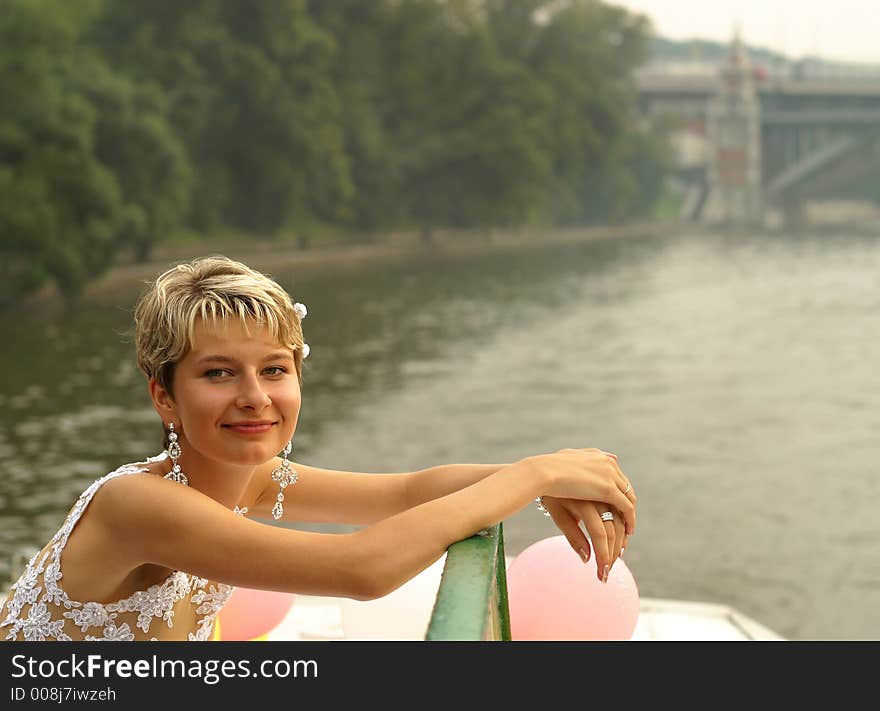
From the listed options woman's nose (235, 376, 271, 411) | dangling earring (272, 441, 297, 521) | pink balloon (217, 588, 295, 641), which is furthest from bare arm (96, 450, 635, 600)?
pink balloon (217, 588, 295, 641)

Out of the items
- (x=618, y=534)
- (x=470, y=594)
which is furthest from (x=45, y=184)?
(x=470, y=594)

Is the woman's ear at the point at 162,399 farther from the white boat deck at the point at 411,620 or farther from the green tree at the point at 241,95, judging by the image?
the green tree at the point at 241,95

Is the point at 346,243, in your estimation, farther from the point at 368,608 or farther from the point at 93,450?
the point at 368,608

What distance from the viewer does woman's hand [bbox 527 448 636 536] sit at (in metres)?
1.40

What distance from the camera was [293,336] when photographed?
1352 millimetres

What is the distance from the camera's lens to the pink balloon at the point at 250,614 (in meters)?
2.69

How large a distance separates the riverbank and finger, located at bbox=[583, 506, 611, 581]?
1827cm

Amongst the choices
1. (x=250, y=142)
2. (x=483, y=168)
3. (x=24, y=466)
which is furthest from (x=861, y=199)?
(x=24, y=466)

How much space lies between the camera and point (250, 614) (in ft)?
8.93

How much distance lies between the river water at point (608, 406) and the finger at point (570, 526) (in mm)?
7019

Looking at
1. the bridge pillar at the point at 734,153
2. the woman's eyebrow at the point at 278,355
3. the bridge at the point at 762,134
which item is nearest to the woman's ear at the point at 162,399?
the woman's eyebrow at the point at 278,355

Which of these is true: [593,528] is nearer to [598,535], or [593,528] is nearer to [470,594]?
[598,535]

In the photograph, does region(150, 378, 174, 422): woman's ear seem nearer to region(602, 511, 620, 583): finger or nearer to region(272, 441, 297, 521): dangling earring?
region(272, 441, 297, 521): dangling earring
